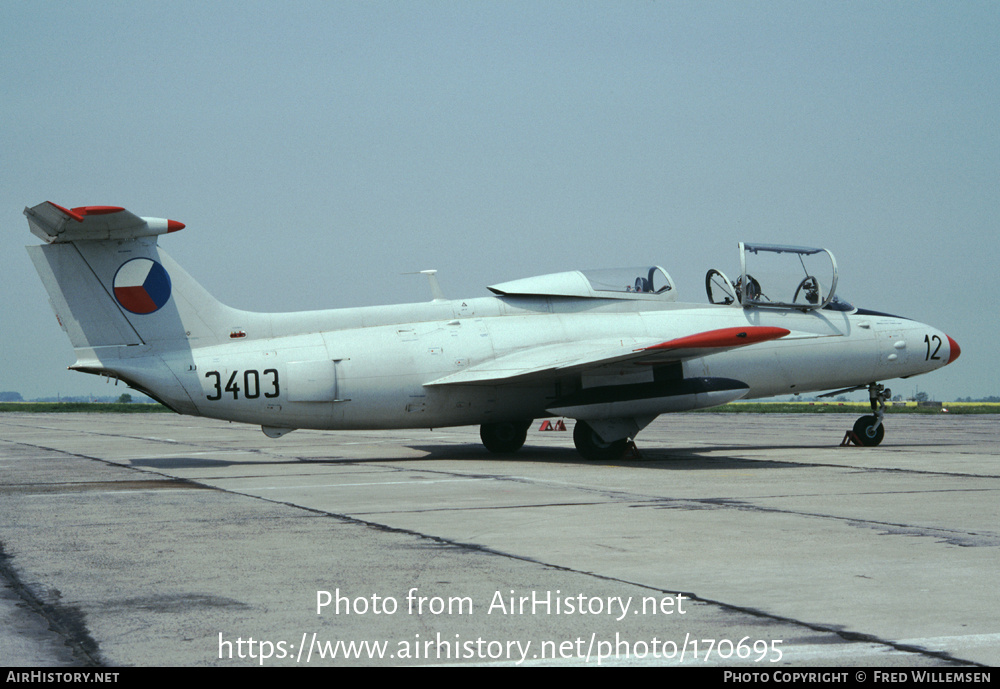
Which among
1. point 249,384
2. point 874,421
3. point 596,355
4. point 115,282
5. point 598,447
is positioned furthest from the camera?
point 874,421

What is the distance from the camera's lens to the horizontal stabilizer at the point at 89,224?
1437 centimetres

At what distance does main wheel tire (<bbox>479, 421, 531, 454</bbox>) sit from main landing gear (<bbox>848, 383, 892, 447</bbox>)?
7.23 meters

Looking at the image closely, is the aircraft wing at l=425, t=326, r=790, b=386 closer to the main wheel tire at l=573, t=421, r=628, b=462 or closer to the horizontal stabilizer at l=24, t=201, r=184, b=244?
the main wheel tire at l=573, t=421, r=628, b=462

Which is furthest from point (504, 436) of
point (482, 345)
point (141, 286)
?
point (141, 286)

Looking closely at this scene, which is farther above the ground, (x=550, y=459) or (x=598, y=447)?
(x=598, y=447)

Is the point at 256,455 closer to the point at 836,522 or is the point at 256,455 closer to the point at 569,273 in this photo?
the point at 569,273

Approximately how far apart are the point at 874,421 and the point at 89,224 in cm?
1578

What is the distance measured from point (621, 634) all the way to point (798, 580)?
1918 millimetres

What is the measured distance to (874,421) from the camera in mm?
20594

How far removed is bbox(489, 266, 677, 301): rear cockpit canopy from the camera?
720 inches

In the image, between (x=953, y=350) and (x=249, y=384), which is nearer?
(x=249, y=384)

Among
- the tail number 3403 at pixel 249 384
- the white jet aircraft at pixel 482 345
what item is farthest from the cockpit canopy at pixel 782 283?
the tail number 3403 at pixel 249 384

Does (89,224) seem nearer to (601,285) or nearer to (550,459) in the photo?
(550,459)

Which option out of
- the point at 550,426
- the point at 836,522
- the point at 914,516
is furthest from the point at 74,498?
A: the point at 550,426
